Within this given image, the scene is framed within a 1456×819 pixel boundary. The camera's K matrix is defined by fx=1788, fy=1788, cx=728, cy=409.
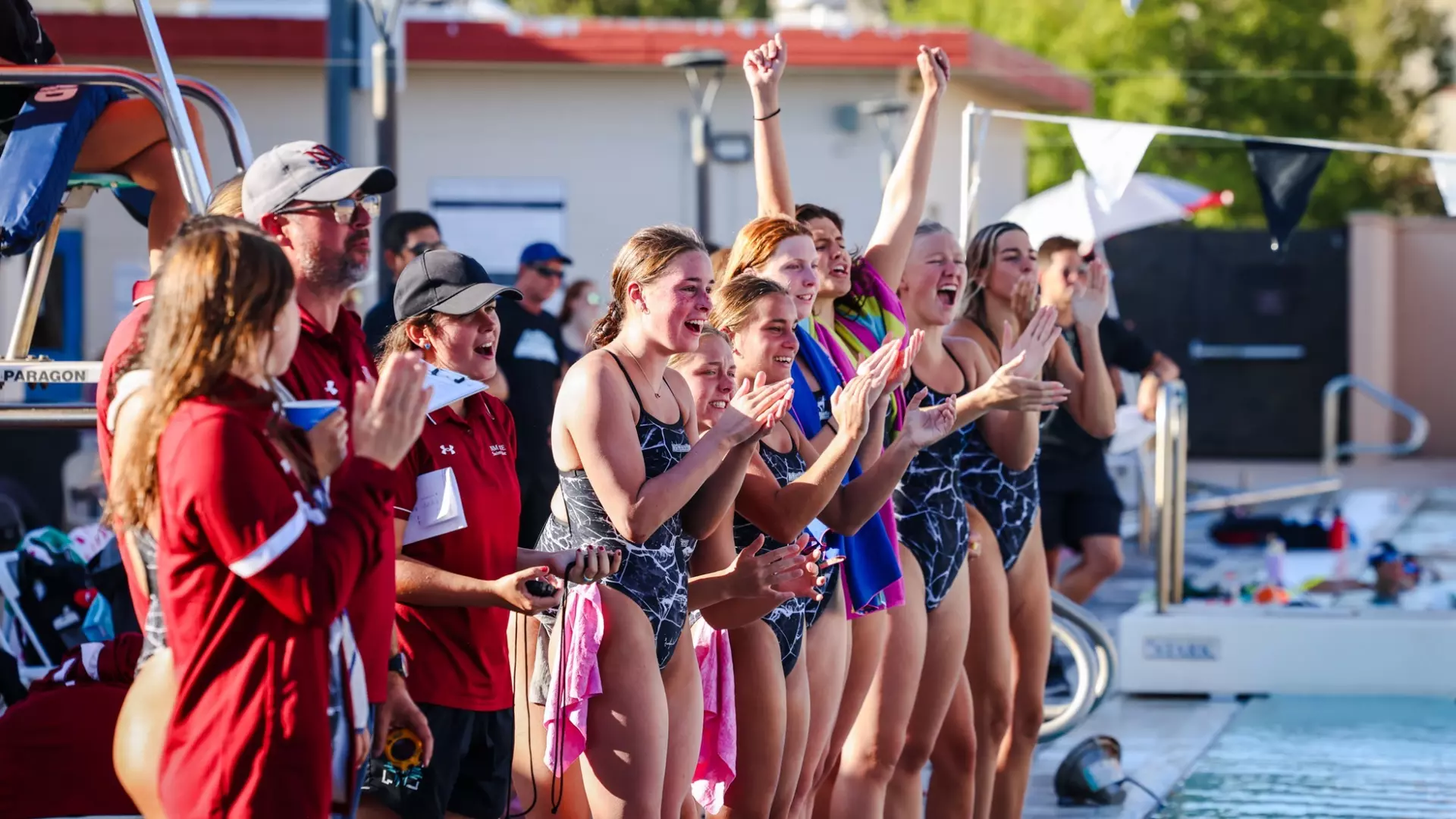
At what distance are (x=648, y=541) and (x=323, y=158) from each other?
3.70 ft

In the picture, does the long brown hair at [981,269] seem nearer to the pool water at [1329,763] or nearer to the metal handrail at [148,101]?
the pool water at [1329,763]

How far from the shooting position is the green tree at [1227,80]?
1355 inches

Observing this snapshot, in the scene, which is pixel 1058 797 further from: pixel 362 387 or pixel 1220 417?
pixel 1220 417

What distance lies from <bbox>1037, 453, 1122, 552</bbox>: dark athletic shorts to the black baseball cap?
4.25m

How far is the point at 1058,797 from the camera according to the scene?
6.44 m

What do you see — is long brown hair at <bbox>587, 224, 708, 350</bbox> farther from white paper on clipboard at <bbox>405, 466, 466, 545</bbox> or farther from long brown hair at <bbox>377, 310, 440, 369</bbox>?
white paper on clipboard at <bbox>405, 466, 466, 545</bbox>

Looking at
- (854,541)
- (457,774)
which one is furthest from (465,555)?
(854,541)

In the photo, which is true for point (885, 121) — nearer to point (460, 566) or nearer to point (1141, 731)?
point (1141, 731)

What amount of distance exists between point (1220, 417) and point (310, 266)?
21.0m

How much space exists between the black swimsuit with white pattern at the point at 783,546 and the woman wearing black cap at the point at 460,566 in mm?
721

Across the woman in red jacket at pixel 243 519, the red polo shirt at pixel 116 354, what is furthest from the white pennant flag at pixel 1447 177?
the woman in red jacket at pixel 243 519

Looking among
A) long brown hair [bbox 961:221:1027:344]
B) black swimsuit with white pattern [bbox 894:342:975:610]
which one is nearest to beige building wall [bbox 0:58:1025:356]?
long brown hair [bbox 961:221:1027:344]

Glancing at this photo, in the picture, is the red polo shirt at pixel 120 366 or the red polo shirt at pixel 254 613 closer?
the red polo shirt at pixel 254 613

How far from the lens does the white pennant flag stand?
24.6ft
